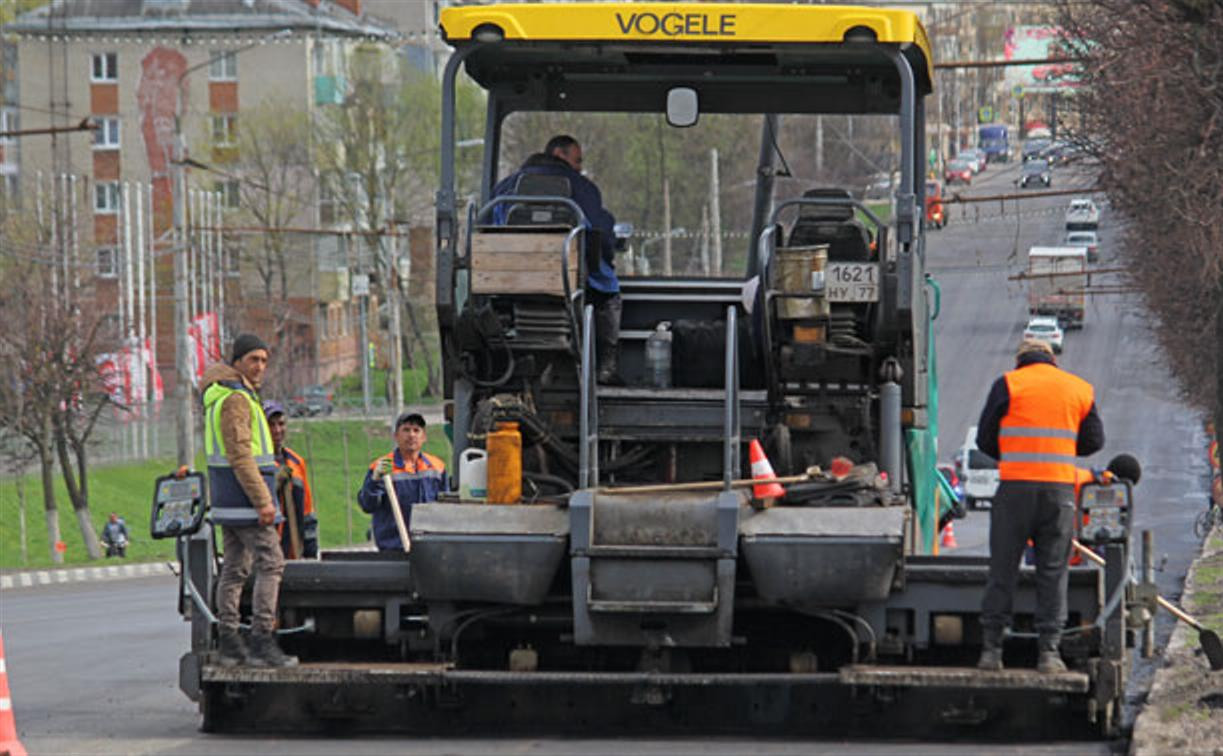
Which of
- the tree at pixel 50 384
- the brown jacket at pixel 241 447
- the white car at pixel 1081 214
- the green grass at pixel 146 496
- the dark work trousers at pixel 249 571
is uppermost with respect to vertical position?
the white car at pixel 1081 214

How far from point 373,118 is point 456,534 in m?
69.2

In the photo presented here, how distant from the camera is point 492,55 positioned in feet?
42.2

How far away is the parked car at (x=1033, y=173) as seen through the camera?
104ft

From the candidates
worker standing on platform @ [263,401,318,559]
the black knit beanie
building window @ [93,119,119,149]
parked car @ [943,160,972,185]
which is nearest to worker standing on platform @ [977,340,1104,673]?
the black knit beanie

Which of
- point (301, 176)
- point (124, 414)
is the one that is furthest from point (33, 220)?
point (301, 176)

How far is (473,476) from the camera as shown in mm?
→ 12000

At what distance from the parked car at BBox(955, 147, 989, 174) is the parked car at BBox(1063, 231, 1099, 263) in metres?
10.6

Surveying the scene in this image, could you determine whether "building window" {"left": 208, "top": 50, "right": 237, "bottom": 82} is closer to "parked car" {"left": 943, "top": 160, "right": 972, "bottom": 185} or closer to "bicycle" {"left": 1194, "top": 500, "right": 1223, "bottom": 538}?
"bicycle" {"left": 1194, "top": 500, "right": 1223, "bottom": 538}

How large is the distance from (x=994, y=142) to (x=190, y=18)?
182 feet

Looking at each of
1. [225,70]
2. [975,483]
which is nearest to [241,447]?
[975,483]

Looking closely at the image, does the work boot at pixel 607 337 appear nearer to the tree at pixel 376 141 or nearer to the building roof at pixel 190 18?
the tree at pixel 376 141

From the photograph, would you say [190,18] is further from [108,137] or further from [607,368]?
[607,368]

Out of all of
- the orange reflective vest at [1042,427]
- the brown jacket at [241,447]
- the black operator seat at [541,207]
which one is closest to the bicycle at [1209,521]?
the orange reflective vest at [1042,427]

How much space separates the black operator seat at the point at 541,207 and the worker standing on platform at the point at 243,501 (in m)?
1.40
